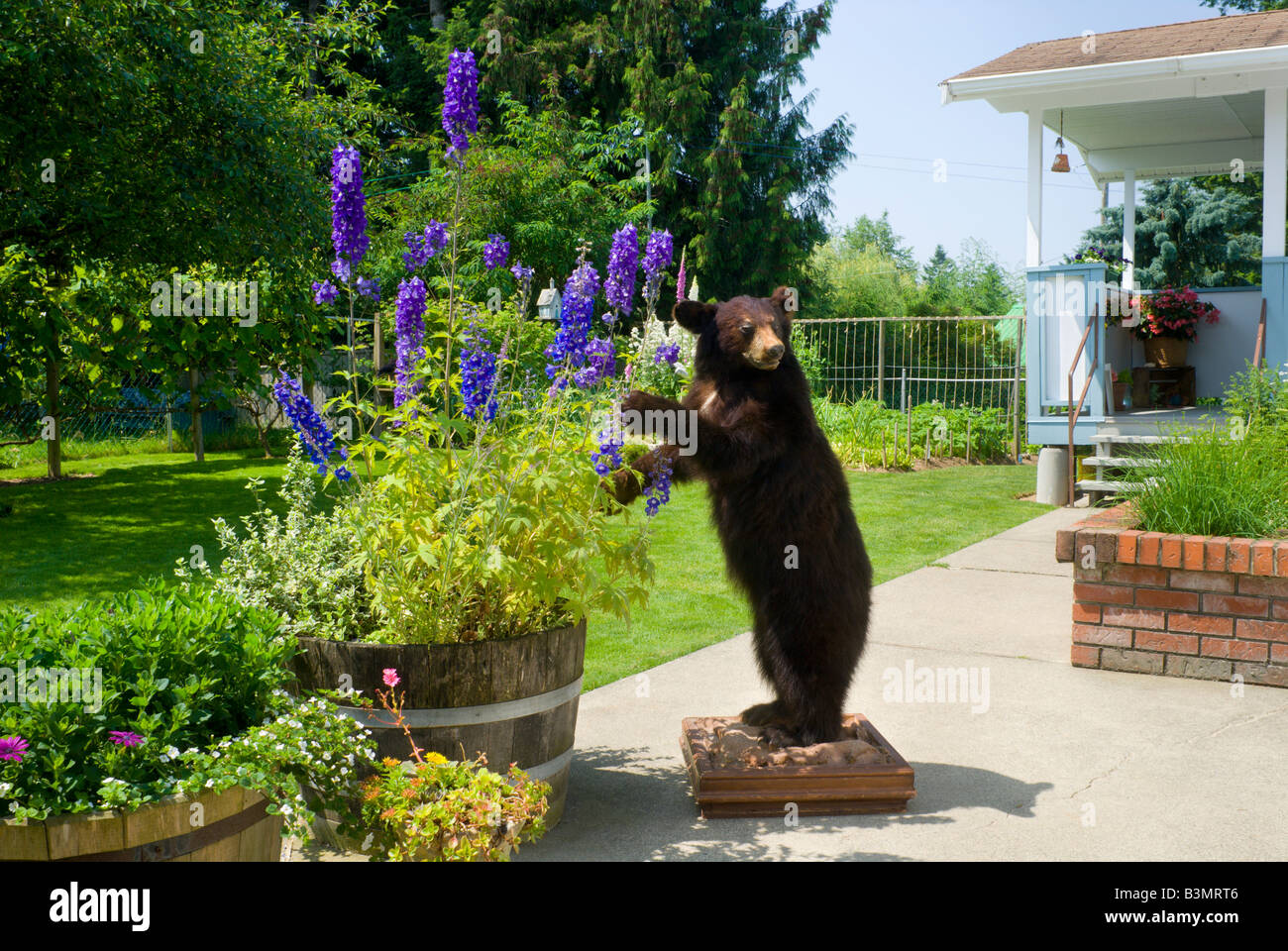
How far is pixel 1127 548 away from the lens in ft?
15.6

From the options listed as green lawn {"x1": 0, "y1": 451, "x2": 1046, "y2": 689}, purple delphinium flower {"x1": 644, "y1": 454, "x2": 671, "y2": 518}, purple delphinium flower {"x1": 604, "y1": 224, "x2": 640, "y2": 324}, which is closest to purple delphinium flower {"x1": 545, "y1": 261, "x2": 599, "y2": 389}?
purple delphinium flower {"x1": 604, "y1": 224, "x2": 640, "y2": 324}

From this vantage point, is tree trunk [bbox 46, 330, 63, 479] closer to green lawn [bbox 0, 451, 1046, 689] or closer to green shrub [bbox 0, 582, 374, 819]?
green lawn [bbox 0, 451, 1046, 689]

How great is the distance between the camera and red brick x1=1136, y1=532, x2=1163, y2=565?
4.70 metres

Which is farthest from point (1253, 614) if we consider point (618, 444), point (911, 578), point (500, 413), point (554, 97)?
point (554, 97)

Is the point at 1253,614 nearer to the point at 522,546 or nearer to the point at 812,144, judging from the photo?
the point at 522,546

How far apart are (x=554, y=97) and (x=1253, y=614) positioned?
19.6m

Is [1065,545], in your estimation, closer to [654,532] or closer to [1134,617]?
[1134,617]

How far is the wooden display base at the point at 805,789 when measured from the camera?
316 centimetres

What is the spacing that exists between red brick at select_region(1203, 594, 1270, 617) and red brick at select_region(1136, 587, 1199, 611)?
51 millimetres

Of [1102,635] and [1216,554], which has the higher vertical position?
[1216,554]

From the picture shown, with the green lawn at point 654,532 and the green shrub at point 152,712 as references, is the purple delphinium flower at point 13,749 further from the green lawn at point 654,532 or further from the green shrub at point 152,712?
the green lawn at point 654,532

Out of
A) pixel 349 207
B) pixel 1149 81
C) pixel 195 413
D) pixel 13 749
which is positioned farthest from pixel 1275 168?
pixel 195 413

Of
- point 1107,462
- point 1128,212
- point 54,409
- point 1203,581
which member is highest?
point 1128,212

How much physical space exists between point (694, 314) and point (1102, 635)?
279 cm
